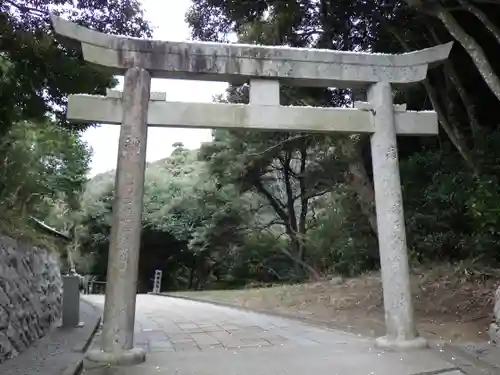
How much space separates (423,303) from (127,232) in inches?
234

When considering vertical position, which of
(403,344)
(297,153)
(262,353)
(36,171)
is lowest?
(262,353)

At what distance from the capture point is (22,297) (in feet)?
21.4

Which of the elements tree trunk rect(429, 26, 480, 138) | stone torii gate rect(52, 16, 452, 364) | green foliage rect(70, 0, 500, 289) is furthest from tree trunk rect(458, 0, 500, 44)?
tree trunk rect(429, 26, 480, 138)

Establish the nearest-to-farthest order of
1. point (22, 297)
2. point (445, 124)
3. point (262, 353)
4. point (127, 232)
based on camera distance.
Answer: point (127, 232) < point (262, 353) < point (22, 297) < point (445, 124)

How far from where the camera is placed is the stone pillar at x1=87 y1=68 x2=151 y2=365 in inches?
212

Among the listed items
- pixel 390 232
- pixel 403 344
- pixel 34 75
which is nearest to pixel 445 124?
pixel 390 232

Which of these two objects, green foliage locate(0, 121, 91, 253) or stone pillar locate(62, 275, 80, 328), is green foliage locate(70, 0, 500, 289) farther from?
green foliage locate(0, 121, 91, 253)

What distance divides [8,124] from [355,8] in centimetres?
808

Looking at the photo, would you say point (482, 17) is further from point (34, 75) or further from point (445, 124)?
point (34, 75)

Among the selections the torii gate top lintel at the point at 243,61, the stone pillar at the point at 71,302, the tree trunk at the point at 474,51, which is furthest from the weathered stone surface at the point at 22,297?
the tree trunk at the point at 474,51

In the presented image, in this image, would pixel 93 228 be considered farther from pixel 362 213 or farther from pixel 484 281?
pixel 484 281

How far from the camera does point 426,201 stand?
10906 mm

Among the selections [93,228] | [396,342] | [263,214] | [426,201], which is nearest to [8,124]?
[396,342]

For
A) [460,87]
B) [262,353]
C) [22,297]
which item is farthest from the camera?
[460,87]
